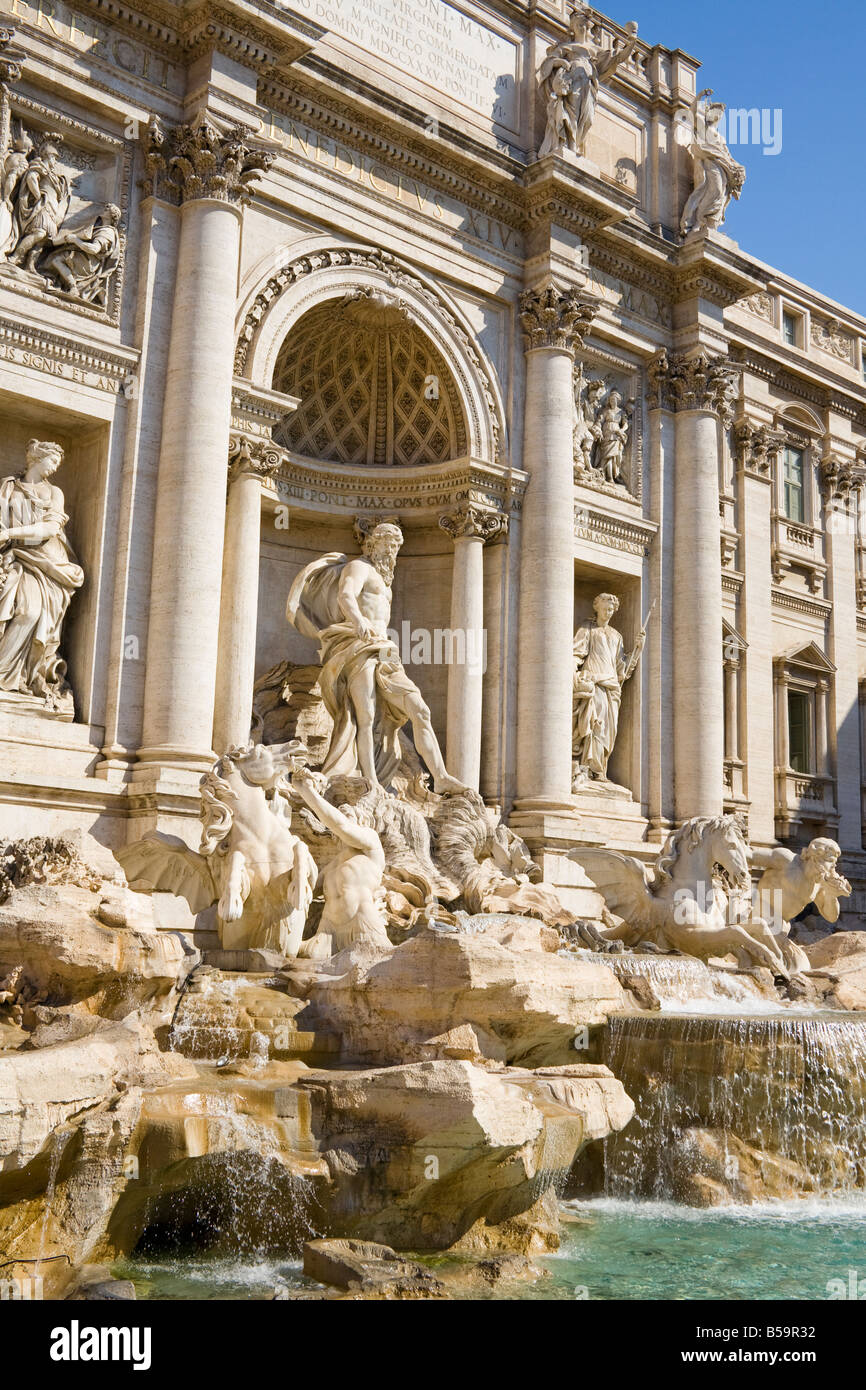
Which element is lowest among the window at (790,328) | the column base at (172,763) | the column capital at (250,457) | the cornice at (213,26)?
the column base at (172,763)

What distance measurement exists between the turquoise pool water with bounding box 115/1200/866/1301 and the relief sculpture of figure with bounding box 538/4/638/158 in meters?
15.9

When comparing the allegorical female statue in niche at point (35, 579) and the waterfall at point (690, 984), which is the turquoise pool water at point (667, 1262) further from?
the allegorical female statue in niche at point (35, 579)

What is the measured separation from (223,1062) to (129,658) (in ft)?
22.1

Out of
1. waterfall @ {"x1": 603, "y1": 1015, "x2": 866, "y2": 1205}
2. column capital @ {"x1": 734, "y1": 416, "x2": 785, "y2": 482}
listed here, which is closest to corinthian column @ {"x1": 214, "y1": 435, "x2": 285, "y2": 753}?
waterfall @ {"x1": 603, "y1": 1015, "x2": 866, "y2": 1205}

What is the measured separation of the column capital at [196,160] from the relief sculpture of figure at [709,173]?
30.6 ft

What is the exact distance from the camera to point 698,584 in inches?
878

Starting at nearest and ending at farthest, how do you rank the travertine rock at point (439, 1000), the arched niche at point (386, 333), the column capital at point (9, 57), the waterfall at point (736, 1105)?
1. the travertine rock at point (439, 1000)
2. the waterfall at point (736, 1105)
3. the column capital at point (9, 57)
4. the arched niche at point (386, 333)

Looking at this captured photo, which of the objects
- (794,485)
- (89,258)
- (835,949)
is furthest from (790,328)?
(89,258)

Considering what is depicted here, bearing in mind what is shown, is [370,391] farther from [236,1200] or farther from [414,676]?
[236,1200]

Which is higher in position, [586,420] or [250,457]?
[586,420]

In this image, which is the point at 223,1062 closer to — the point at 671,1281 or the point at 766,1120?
the point at 671,1281

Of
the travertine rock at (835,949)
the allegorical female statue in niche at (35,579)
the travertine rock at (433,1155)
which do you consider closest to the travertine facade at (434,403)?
the allegorical female statue in niche at (35,579)

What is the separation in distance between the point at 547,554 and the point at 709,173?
838cm

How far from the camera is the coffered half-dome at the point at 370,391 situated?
64.1 feet
